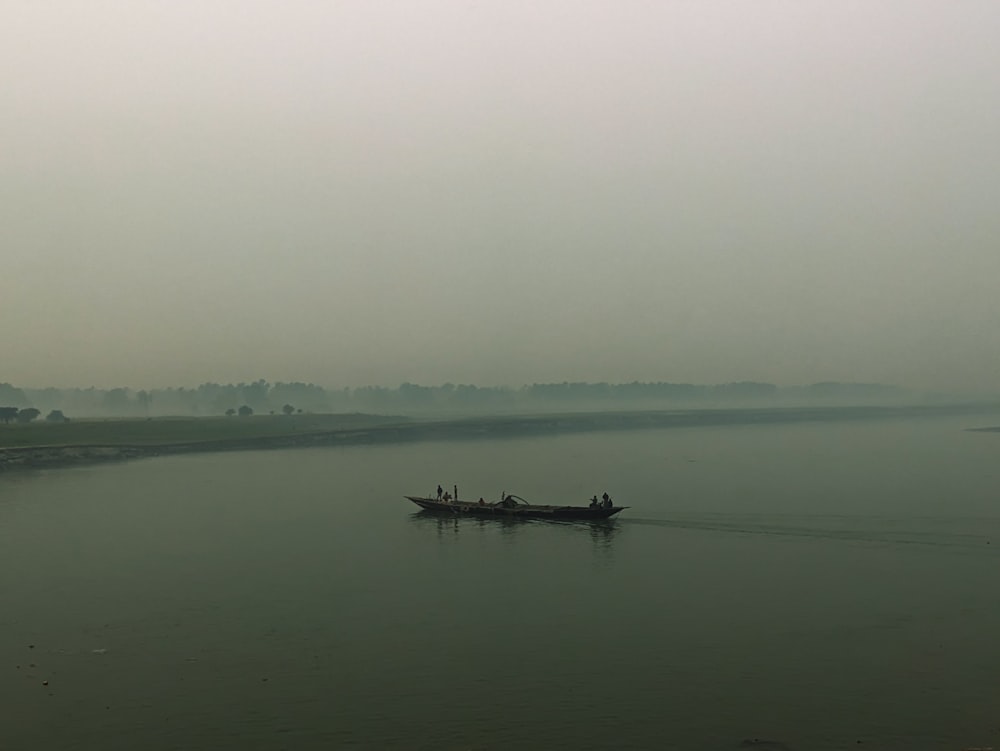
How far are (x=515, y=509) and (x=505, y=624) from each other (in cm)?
2726

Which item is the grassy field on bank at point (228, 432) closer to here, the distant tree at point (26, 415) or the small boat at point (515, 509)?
the distant tree at point (26, 415)

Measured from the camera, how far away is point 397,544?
49.7 meters

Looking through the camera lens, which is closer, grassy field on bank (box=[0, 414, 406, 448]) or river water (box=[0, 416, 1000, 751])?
river water (box=[0, 416, 1000, 751])

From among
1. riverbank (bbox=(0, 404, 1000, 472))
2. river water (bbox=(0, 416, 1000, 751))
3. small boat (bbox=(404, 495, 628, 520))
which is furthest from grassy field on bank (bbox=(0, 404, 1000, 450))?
small boat (bbox=(404, 495, 628, 520))

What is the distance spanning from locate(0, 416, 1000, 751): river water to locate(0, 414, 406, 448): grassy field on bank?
54.1m

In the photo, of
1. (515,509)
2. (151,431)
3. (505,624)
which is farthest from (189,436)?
(505,624)

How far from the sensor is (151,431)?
5423 inches

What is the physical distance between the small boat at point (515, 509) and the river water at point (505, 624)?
2.87 ft

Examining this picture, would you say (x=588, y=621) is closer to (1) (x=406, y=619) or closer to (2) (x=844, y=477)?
(1) (x=406, y=619)

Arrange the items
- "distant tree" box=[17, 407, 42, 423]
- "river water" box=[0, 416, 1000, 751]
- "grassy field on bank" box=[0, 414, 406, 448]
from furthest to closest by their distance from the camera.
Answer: "distant tree" box=[17, 407, 42, 423] → "grassy field on bank" box=[0, 414, 406, 448] → "river water" box=[0, 416, 1000, 751]

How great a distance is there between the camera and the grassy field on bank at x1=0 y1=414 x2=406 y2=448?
117231 mm

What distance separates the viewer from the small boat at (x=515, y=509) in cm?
5509

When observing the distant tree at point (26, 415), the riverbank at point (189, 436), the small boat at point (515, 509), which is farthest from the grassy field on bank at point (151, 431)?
the small boat at point (515, 509)

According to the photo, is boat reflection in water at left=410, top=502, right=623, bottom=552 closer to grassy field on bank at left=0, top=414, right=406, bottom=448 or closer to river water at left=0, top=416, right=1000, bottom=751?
river water at left=0, top=416, right=1000, bottom=751
